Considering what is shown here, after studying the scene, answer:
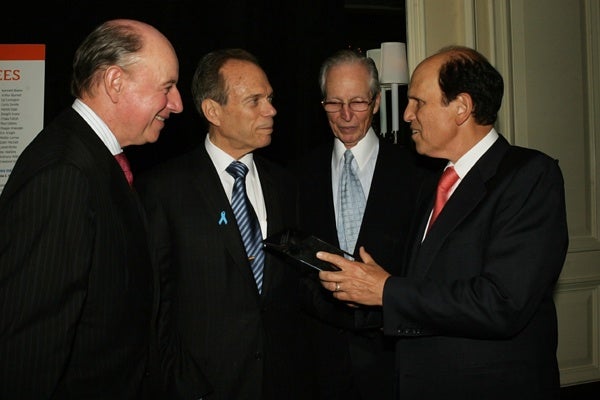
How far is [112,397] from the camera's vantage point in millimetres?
1721

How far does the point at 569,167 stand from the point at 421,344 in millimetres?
3129

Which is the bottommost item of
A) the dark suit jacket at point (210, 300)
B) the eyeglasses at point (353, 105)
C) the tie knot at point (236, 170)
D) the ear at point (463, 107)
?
the dark suit jacket at point (210, 300)

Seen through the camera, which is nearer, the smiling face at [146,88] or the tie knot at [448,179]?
the smiling face at [146,88]

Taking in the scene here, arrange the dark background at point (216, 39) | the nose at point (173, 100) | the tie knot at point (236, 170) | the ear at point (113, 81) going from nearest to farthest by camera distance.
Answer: the ear at point (113, 81), the nose at point (173, 100), the tie knot at point (236, 170), the dark background at point (216, 39)

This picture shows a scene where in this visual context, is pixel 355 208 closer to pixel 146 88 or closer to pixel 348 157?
pixel 348 157

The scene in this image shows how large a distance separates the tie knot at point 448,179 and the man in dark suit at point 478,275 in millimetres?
45

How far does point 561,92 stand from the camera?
15.1 ft

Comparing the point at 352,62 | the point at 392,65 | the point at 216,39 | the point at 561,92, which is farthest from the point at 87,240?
the point at 561,92

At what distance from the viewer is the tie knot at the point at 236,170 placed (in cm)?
259

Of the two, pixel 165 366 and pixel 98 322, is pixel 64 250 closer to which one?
pixel 98 322

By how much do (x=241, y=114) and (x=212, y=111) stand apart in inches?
5.7

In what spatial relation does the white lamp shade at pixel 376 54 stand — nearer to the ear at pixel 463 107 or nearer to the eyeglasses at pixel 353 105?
the eyeglasses at pixel 353 105

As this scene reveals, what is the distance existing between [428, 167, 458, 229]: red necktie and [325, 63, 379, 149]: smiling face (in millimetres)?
780

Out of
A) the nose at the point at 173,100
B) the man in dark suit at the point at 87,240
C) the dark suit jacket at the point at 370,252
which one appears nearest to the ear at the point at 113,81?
the man in dark suit at the point at 87,240
